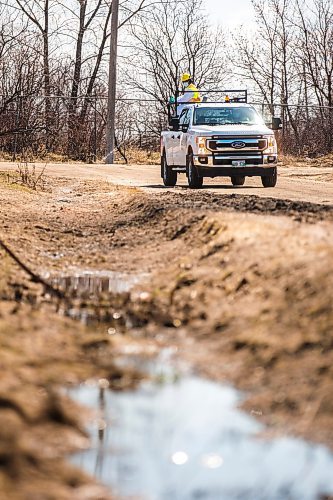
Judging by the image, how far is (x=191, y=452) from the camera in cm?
450

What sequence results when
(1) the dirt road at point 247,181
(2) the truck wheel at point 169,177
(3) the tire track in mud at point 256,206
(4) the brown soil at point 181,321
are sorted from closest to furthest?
1. (4) the brown soil at point 181,321
2. (3) the tire track in mud at point 256,206
3. (1) the dirt road at point 247,181
4. (2) the truck wheel at point 169,177

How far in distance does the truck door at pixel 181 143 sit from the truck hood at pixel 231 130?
1.77ft

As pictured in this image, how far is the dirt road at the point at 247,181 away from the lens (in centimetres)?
1770

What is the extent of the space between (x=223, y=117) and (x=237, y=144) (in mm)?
1050

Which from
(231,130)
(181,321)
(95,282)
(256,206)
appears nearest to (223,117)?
(231,130)

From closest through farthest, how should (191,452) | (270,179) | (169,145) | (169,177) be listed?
(191,452) < (270,179) < (169,177) < (169,145)

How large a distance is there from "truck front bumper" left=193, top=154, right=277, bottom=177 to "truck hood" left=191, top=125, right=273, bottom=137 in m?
0.43

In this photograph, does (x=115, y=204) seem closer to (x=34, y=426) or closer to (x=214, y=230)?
(x=214, y=230)

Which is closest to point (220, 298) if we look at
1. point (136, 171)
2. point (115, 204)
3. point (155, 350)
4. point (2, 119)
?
point (155, 350)

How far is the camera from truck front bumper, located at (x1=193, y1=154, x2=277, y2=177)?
750 inches

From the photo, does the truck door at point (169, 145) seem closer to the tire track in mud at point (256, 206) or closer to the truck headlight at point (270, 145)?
the truck headlight at point (270, 145)

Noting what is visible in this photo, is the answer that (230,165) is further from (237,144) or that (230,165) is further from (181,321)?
(181,321)

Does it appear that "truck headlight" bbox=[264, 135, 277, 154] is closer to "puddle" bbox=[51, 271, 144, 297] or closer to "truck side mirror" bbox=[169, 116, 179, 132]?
"truck side mirror" bbox=[169, 116, 179, 132]

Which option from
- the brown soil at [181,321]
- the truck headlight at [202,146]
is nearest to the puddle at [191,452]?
the brown soil at [181,321]
